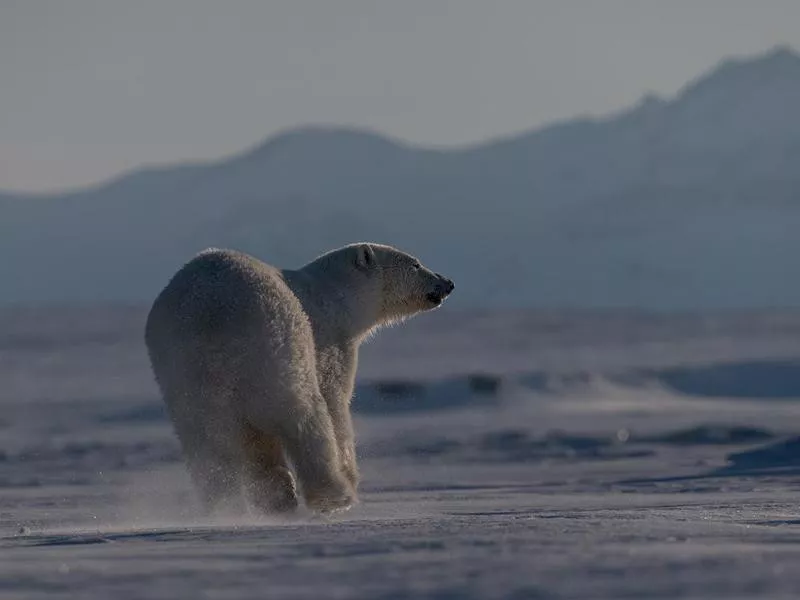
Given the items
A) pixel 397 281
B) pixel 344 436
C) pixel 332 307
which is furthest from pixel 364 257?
pixel 344 436

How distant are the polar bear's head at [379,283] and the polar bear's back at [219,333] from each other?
1.44m

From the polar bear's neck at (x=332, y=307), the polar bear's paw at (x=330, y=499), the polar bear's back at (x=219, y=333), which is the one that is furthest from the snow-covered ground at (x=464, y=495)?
the polar bear's neck at (x=332, y=307)

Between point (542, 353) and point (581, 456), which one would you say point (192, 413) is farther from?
point (542, 353)

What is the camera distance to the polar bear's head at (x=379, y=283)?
7.72 meters

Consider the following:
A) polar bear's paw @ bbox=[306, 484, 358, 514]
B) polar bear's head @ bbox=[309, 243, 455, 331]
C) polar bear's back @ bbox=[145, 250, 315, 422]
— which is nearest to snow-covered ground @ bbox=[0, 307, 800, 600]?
polar bear's paw @ bbox=[306, 484, 358, 514]

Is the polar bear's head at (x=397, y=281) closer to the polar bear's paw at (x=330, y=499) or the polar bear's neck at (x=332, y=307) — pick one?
the polar bear's neck at (x=332, y=307)

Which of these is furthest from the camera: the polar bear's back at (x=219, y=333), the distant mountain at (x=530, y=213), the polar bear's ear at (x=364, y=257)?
the distant mountain at (x=530, y=213)

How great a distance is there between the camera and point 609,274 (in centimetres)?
12788

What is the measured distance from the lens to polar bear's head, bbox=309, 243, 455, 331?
7.72 metres

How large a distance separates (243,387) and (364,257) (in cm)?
204

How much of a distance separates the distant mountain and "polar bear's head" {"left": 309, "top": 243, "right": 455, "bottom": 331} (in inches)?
4299

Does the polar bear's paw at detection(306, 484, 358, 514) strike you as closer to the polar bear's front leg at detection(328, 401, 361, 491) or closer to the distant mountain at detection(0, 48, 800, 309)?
the polar bear's front leg at detection(328, 401, 361, 491)

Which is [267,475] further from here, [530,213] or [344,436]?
[530,213]

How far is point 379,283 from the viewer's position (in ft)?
26.3
